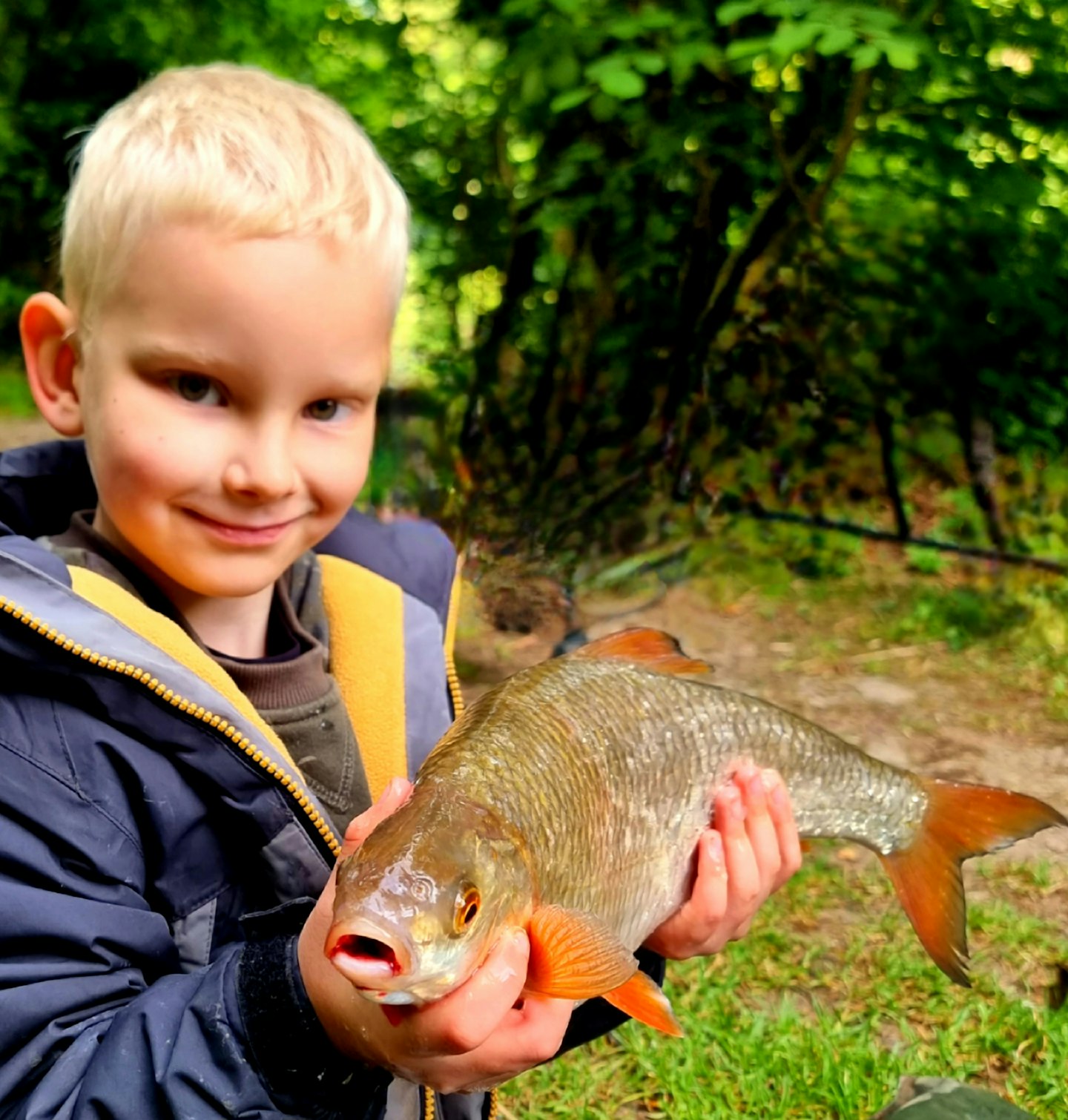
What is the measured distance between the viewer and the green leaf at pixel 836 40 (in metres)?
2.39

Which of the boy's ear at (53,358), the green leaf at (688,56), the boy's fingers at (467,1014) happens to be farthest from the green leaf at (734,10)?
the boy's fingers at (467,1014)

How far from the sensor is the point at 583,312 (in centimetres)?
437

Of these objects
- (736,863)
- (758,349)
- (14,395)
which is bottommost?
(14,395)

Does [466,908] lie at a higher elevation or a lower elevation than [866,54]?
lower

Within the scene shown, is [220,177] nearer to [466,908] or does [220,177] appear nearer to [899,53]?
[466,908]

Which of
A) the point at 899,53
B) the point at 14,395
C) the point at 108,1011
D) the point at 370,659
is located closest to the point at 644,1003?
the point at 108,1011

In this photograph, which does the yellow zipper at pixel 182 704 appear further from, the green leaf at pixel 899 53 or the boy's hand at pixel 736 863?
the green leaf at pixel 899 53

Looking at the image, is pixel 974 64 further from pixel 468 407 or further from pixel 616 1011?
pixel 616 1011

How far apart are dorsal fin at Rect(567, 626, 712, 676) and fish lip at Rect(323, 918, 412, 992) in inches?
23.4

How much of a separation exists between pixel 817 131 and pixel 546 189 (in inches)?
37.6

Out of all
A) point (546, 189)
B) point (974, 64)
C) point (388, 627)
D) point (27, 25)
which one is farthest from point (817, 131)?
point (27, 25)

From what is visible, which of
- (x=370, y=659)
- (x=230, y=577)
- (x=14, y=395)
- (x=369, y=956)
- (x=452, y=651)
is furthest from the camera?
(x=14, y=395)

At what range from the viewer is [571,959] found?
0.98m

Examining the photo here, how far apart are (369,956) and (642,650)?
682 millimetres
